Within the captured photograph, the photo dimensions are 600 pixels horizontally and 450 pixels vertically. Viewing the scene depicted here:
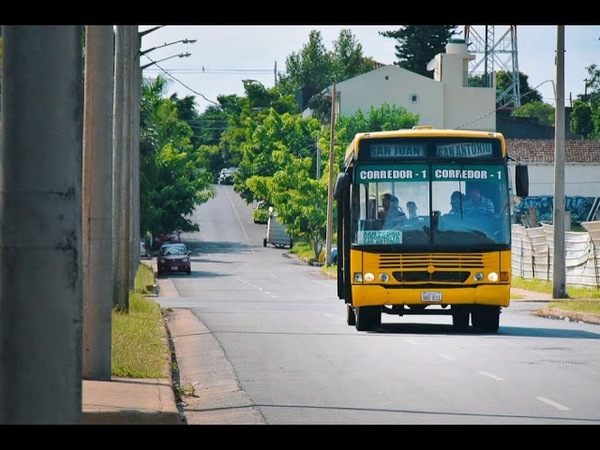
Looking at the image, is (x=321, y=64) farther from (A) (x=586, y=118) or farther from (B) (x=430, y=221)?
(B) (x=430, y=221)

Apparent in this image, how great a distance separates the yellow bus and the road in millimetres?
831

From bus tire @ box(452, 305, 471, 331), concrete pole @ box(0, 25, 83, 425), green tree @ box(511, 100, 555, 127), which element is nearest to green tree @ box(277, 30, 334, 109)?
green tree @ box(511, 100, 555, 127)

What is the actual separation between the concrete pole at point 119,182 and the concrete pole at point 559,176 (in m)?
13.6

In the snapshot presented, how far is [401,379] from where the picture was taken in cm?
1658

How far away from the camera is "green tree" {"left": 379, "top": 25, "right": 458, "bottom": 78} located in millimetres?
125375

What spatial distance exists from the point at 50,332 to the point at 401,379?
367 inches

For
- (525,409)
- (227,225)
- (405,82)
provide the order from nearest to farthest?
(525,409) → (405,82) → (227,225)

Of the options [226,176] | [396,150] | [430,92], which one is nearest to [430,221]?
[396,150]

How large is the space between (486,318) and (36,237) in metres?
17.3

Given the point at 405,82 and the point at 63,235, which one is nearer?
the point at 63,235

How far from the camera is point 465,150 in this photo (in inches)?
929

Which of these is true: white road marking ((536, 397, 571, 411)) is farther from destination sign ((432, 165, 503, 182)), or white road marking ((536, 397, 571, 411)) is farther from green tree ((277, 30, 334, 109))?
green tree ((277, 30, 334, 109))
